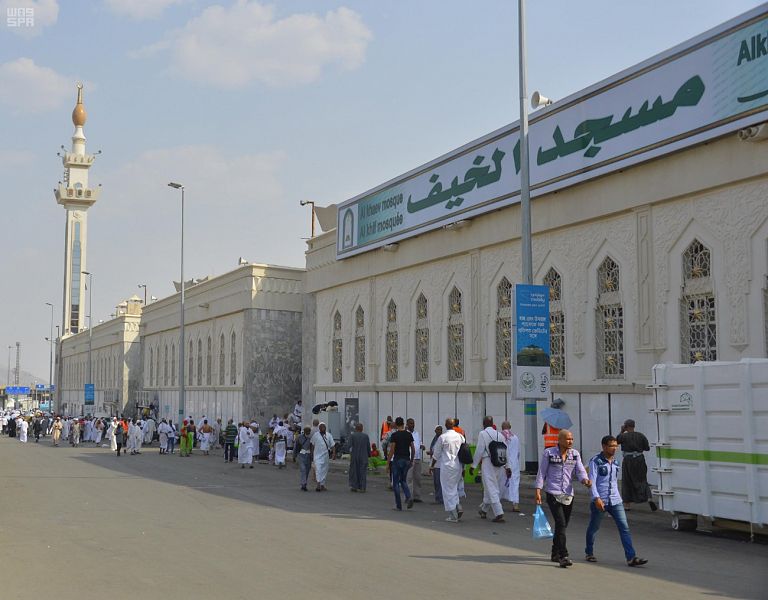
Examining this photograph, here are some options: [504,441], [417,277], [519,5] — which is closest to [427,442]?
[417,277]

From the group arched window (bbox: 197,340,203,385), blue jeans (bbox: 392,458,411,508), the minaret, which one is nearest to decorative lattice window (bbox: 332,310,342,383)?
arched window (bbox: 197,340,203,385)

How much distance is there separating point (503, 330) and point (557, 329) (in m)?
2.26

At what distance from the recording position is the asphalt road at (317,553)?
25.5 feet

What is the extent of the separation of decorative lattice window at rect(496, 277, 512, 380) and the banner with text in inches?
85.7

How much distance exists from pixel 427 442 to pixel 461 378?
2604mm

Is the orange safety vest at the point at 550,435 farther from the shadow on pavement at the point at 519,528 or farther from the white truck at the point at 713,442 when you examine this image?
the white truck at the point at 713,442

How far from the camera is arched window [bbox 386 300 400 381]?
87.5 ft

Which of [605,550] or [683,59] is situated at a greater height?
[683,59]

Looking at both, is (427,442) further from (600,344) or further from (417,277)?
(600,344)

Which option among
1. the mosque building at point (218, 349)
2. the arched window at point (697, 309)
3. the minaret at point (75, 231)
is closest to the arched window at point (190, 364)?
the mosque building at point (218, 349)

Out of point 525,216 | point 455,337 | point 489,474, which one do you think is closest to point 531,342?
point 525,216

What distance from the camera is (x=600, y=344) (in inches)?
716

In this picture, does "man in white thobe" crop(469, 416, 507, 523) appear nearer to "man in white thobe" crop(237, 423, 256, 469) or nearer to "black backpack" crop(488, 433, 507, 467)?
"black backpack" crop(488, 433, 507, 467)

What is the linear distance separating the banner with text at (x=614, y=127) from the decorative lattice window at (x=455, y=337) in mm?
2146
